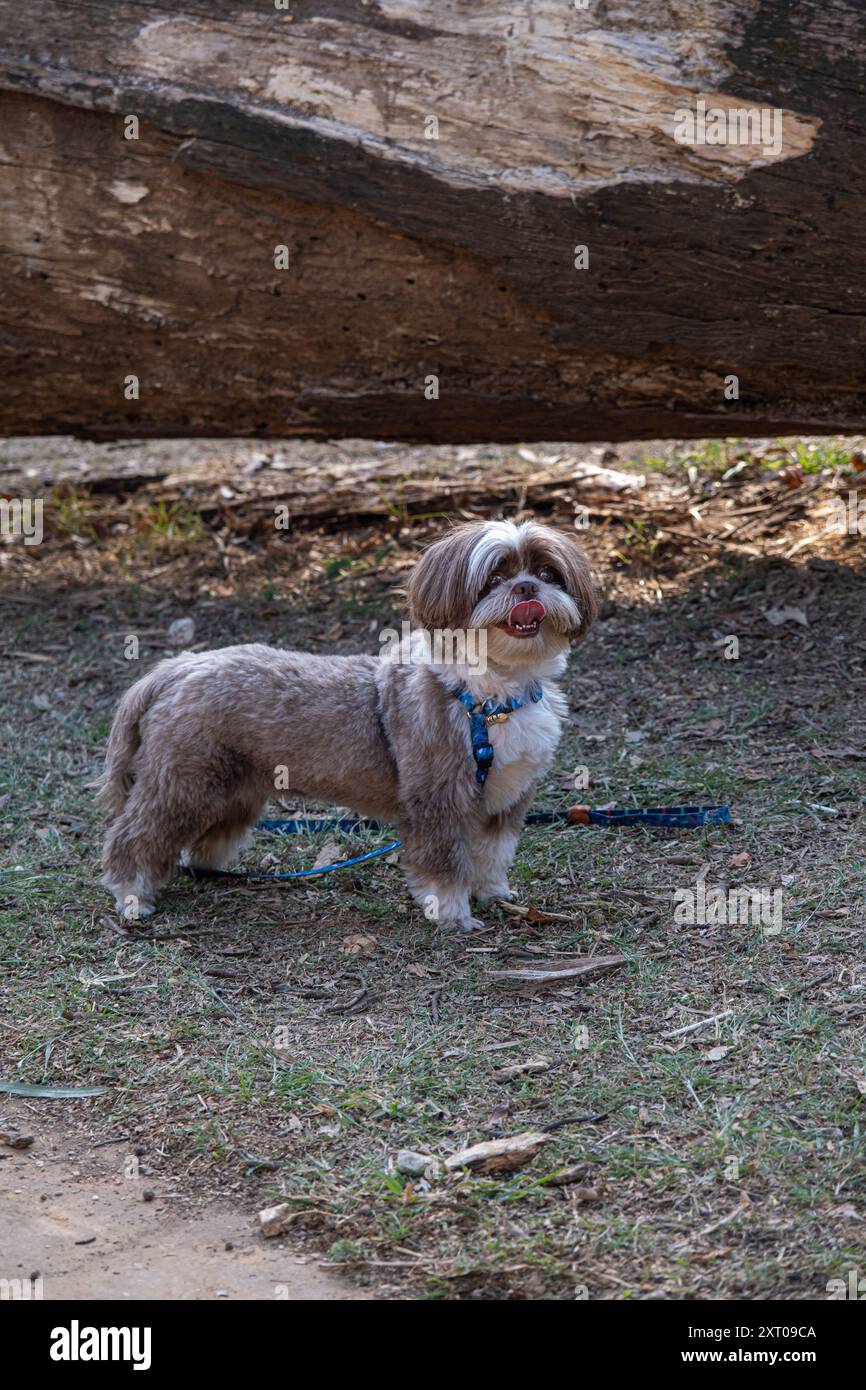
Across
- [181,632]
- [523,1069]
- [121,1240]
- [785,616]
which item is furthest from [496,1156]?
[181,632]

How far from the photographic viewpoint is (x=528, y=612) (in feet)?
15.5

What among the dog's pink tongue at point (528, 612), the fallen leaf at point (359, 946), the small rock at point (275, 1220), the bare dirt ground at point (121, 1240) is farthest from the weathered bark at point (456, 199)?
the small rock at point (275, 1220)

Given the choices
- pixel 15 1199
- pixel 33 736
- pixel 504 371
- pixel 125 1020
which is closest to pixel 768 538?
pixel 504 371

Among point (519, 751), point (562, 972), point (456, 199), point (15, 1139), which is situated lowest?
A: point (15, 1139)

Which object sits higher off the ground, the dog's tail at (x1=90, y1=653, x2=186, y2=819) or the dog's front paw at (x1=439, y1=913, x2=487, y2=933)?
the dog's tail at (x1=90, y1=653, x2=186, y2=819)

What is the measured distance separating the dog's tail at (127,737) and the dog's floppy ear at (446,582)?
1083 mm

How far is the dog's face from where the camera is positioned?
15.6 feet

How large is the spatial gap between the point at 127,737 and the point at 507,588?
160 cm

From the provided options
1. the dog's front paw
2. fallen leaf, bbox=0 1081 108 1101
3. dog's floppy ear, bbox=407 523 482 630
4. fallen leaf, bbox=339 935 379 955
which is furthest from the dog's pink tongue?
fallen leaf, bbox=0 1081 108 1101

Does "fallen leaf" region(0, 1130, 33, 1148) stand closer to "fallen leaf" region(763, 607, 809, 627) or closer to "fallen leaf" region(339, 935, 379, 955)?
"fallen leaf" region(339, 935, 379, 955)

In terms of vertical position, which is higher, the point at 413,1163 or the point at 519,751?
the point at 519,751

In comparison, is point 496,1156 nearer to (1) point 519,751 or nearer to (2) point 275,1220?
(2) point 275,1220

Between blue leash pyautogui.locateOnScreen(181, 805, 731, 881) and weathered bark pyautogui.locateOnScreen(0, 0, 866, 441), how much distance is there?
237 centimetres

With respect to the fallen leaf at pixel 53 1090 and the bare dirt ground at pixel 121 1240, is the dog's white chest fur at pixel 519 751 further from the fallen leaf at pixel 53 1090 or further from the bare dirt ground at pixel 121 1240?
the bare dirt ground at pixel 121 1240
